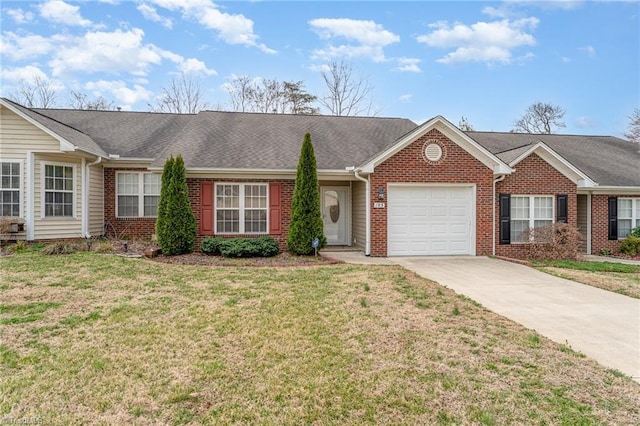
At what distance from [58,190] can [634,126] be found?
83.5 ft

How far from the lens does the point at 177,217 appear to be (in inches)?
436

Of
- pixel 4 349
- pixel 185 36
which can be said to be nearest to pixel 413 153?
pixel 4 349

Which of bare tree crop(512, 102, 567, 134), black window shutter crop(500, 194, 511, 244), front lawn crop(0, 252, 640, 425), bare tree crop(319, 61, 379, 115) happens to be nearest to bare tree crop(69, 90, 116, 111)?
bare tree crop(319, 61, 379, 115)

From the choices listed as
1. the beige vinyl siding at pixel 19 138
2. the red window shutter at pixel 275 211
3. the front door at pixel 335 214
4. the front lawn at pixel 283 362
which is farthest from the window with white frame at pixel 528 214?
the beige vinyl siding at pixel 19 138

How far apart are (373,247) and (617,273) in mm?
6303

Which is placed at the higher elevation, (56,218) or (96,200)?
(96,200)

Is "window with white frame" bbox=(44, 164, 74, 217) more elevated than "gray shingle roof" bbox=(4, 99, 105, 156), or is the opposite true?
"gray shingle roof" bbox=(4, 99, 105, 156)

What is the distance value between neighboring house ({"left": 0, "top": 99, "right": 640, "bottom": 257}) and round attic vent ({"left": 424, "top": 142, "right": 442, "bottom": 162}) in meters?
0.03

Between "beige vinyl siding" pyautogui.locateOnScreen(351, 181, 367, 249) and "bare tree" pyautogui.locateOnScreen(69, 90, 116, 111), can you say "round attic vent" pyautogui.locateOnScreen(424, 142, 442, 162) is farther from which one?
"bare tree" pyautogui.locateOnScreen(69, 90, 116, 111)

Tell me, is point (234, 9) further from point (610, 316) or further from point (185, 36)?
point (610, 316)

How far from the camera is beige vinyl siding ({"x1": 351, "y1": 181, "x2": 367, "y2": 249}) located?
1272 cm

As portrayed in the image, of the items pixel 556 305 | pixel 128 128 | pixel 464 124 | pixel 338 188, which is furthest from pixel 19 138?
pixel 464 124

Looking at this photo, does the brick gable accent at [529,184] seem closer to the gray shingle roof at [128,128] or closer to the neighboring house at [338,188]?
the neighboring house at [338,188]

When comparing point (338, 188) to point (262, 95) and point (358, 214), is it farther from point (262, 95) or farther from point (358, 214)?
point (262, 95)
